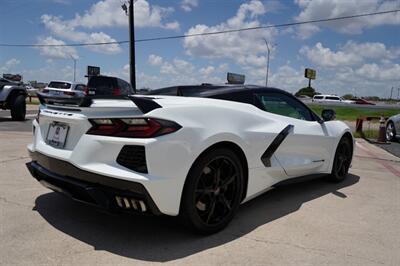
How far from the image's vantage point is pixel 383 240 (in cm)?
365

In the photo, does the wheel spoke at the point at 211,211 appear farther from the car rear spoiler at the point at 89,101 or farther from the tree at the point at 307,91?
the tree at the point at 307,91

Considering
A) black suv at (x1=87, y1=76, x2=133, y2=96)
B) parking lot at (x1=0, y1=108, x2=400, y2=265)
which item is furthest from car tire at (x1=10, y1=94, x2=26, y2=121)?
parking lot at (x1=0, y1=108, x2=400, y2=265)

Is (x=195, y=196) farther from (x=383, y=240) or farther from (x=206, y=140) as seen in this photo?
(x=383, y=240)

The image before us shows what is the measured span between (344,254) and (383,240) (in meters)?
0.60

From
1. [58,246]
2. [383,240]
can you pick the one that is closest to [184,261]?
[58,246]

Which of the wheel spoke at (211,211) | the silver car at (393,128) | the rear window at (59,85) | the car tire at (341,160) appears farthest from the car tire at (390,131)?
the rear window at (59,85)

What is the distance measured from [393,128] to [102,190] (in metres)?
11.5

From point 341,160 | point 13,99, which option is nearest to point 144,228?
point 341,160

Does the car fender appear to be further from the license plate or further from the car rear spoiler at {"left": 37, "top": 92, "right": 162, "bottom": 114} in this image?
the license plate

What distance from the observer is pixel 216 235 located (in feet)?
11.8

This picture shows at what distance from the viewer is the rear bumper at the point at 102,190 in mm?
3027

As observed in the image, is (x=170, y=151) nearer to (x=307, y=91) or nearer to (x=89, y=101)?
(x=89, y=101)

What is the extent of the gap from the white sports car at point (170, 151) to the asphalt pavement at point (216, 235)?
1.02ft

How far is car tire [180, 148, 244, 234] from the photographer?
3.32 m
